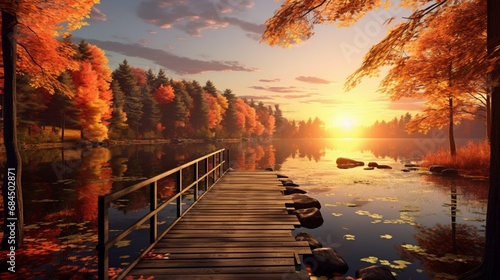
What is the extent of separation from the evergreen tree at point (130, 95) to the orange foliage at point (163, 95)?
6.75 m

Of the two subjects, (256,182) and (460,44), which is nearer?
(460,44)

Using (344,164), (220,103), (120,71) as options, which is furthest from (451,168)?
(220,103)

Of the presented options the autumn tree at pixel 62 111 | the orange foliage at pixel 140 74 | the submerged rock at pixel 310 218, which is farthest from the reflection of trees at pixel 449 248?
the orange foliage at pixel 140 74

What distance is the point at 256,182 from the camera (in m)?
15.4

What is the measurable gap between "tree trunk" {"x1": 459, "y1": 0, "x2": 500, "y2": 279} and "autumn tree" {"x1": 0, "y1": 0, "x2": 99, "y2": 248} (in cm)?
990

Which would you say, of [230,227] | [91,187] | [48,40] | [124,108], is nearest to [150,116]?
[124,108]

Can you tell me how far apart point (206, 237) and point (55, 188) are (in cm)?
1349

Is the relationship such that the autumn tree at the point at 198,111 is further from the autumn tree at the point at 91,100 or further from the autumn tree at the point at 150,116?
the autumn tree at the point at 91,100

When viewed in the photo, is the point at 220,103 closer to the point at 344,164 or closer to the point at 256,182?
the point at 344,164

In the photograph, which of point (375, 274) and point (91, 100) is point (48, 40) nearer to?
point (375, 274)

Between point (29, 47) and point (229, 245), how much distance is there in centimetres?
847

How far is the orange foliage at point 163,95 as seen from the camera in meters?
76.1

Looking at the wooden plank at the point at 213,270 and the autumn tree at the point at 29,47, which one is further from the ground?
the autumn tree at the point at 29,47

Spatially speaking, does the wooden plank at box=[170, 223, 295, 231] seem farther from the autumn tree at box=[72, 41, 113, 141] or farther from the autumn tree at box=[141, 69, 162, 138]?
the autumn tree at box=[141, 69, 162, 138]
